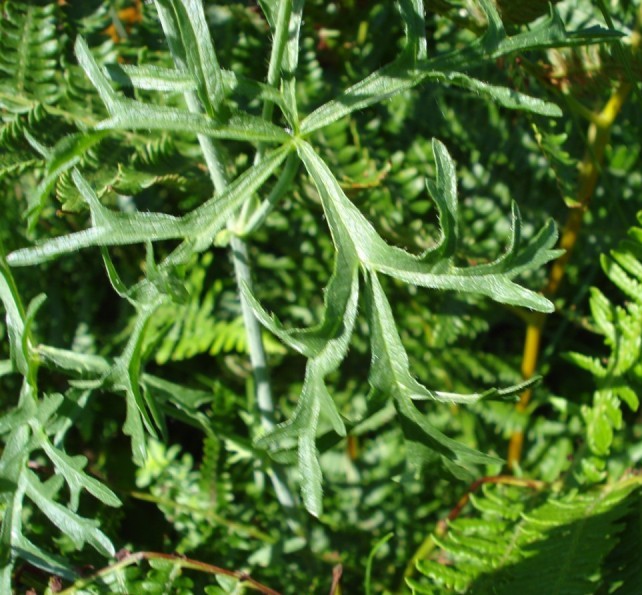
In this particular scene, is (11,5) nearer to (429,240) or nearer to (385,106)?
(385,106)

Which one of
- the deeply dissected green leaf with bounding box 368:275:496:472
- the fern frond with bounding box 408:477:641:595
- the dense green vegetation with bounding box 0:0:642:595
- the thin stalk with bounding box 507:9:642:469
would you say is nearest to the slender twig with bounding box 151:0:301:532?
the dense green vegetation with bounding box 0:0:642:595

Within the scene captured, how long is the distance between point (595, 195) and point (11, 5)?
3.42 feet

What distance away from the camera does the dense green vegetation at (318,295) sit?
845 mm

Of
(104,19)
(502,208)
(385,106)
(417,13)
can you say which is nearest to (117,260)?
(104,19)

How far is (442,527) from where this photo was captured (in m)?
1.35

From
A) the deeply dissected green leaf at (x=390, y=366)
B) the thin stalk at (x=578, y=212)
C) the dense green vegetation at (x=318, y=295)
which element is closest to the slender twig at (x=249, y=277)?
the dense green vegetation at (x=318, y=295)

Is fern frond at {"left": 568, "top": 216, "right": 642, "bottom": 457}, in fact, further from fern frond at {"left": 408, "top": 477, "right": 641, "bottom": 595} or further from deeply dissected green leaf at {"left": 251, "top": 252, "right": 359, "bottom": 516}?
deeply dissected green leaf at {"left": 251, "top": 252, "right": 359, "bottom": 516}

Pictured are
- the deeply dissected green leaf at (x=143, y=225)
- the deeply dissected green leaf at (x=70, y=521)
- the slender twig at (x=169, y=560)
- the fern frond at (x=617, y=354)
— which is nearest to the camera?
the deeply dissected green leaf at (x=143, y=225)

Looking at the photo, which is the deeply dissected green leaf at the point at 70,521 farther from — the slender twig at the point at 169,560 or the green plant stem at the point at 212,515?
the green plant stem at the point at 212,515

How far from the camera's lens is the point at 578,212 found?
1347 millimetres

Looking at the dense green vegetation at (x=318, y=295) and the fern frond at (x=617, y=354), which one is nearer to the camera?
the dense green vegetation at (x=318, y=295)

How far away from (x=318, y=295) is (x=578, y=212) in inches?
18.9

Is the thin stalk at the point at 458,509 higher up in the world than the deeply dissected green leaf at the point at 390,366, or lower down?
lower down

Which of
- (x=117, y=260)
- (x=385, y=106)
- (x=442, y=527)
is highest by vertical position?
(x=385, y=106)
